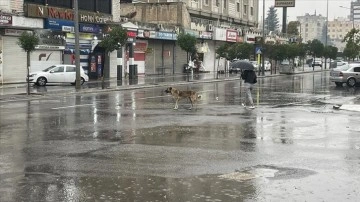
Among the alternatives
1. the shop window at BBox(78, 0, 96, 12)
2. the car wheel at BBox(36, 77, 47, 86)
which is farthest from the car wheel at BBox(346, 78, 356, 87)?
the shop window at BBox(78, 0, 96, 12)

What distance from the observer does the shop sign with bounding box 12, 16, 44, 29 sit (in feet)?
123

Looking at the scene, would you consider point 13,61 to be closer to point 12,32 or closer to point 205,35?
point 12,32

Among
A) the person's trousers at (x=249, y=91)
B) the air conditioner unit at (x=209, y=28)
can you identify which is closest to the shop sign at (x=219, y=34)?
the air conditioner unit at (x=209, y=28)

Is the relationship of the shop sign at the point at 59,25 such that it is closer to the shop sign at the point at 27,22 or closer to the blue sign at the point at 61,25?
the blue sign at the point at 61,25

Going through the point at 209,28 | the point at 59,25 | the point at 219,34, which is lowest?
the point at 59,25

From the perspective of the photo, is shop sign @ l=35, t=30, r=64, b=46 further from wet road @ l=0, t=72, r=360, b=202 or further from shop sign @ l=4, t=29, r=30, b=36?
wet road @ l=0, t=72, r=360, b=202

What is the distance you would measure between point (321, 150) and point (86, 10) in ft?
120

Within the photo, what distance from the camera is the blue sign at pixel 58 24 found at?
1583 inches

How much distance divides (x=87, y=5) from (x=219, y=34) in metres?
25.1

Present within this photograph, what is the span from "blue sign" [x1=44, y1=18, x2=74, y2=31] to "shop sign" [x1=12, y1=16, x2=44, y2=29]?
0.42m

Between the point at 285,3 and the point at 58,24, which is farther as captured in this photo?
the point at 285,3

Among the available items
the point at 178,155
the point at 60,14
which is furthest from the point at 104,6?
the point at 178,155

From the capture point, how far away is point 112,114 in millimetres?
18266

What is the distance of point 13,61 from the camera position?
38.6 m
